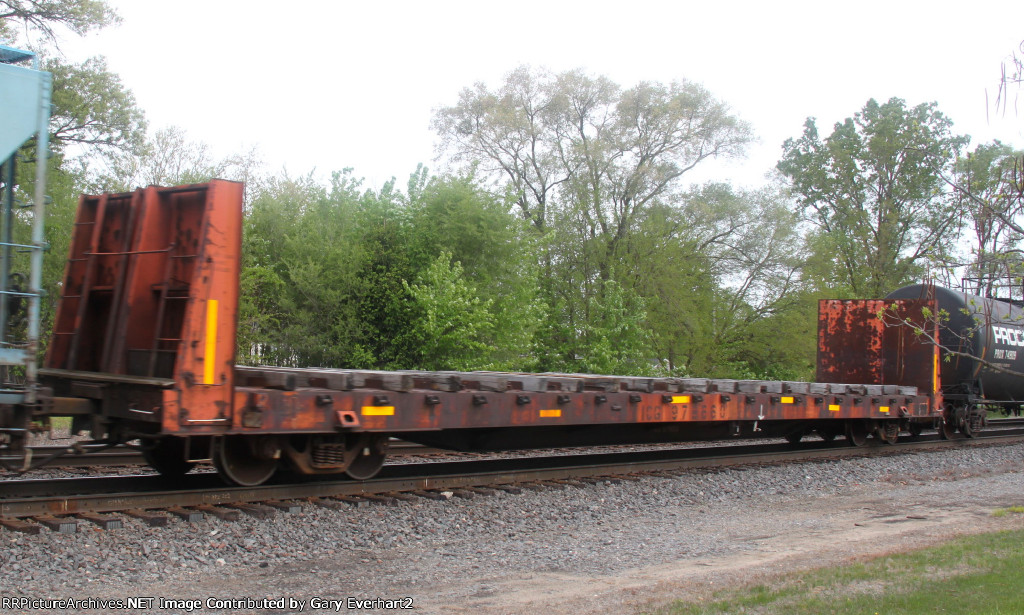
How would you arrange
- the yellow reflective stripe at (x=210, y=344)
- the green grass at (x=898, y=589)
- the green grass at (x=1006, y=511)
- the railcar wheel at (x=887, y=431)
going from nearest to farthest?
the green grass at (x=898, y=589), the yellow reflective stripe at (x=210, y=344), the green grass at (x=1006, y=511), the railcar wheel at (x=887, y=431)

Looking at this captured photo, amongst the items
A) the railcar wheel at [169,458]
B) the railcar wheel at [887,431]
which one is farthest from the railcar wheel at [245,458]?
the railcar wheel at [887,431]

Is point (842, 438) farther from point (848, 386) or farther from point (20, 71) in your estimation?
point (20, 71)

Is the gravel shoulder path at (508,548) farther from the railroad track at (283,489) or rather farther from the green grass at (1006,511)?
the railroad track at (283,489)

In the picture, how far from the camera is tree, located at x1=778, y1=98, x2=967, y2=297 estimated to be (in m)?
33.5

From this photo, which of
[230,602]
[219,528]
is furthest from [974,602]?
[219,528]

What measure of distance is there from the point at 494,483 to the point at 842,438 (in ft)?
35.2

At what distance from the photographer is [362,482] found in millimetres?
8156

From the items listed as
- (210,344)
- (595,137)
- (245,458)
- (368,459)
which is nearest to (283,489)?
(245,458)

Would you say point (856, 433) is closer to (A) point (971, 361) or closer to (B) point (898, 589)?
(A) point (971, 361)

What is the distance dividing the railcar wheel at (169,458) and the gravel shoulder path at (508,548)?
156cm

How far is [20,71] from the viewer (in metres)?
6.05

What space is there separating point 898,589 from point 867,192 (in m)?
38.8

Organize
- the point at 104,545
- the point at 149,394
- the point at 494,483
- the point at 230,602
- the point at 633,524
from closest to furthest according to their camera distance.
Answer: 1. the point at 230,602
2. the point at 104,545
3. the point at 149,394
4. the point at 633,524
5. the point at 494,483

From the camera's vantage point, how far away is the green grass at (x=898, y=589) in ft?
16.0
